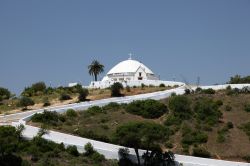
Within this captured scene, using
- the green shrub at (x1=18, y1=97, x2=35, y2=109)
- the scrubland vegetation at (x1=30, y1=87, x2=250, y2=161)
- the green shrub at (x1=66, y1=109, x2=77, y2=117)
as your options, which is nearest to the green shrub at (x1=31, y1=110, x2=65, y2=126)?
the scrubland vegetation at (x1=30, y1=87, x2=250, y2=161)

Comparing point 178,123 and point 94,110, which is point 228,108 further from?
point 94,110

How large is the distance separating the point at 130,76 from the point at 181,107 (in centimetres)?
2232

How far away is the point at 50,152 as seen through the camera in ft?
136

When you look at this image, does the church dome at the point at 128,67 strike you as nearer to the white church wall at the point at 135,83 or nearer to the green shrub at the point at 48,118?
the white church wall at the point at 135,83

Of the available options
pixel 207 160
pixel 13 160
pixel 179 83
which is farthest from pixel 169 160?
pixel 179 83

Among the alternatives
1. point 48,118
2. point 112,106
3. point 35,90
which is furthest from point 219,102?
point 35,90

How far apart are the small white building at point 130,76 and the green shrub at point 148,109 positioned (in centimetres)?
1292

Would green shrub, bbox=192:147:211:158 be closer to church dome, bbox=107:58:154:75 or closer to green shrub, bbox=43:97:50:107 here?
green shrub, bbox=43:97:50:107

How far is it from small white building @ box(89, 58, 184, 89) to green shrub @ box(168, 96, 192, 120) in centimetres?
1368

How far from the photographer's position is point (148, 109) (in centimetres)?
5803

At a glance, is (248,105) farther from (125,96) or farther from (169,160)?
(169,160)

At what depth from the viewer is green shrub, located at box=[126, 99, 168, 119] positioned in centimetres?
5771

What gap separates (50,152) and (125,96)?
25225 millimetres

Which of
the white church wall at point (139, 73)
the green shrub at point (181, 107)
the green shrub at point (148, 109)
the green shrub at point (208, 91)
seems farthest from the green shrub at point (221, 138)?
the white church wall at point (139, 73)
